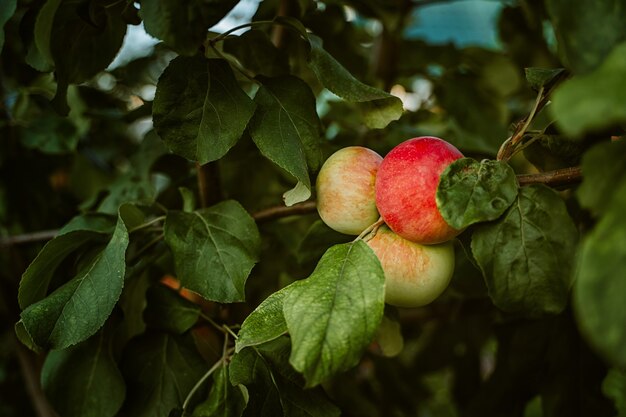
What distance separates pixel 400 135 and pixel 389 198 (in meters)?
0.41

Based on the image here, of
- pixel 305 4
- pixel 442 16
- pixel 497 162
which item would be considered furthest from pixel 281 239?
pixel 442 16

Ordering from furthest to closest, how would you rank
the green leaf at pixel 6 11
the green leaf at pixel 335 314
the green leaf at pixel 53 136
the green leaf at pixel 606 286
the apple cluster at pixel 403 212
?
the green leaf at pixel 53 136 → the green leaf at pixel 6 11 → the apple cluster at pixel 403 212 → the green leaf at pixel 335 314 → the green leaf at pixel 606 286

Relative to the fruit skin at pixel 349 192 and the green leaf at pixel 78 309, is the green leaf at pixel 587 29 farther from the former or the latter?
the green leaf at pixel 78 309

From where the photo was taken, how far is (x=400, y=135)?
3.11ft

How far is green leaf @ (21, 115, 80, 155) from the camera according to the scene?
1.00 meters

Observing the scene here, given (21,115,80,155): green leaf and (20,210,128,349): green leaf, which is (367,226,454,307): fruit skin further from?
(21,115,80,155): green leaf

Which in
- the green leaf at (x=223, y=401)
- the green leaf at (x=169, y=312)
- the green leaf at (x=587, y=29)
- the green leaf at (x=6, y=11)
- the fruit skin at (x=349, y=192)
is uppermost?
the green leaf at (x=587, y=29)

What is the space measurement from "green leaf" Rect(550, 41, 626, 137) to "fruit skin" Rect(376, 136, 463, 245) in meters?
0.22

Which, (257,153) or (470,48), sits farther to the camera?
(470,48)

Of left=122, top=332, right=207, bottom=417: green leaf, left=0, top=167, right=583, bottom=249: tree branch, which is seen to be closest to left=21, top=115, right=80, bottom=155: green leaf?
left=0, top=167, right=583, bottom=249: tree branch

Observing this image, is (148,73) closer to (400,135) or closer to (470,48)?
(400,135)

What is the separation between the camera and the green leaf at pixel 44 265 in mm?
632

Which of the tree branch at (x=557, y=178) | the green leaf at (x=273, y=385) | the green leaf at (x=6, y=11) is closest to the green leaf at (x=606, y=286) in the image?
the tree branch at (x=557, y=178)

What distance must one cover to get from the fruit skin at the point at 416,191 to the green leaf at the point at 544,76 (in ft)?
0.32
